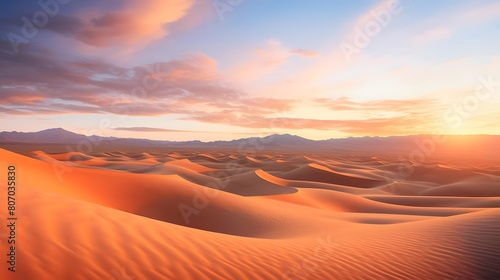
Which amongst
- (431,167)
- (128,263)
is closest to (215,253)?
(128,263)

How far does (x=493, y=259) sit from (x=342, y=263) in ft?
8.61

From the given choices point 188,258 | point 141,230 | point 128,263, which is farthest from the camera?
point 141,230

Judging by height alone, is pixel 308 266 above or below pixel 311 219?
above

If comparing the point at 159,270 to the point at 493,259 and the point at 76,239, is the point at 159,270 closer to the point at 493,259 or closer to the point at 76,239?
the point at 76,239

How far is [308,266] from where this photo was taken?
14.9 ft

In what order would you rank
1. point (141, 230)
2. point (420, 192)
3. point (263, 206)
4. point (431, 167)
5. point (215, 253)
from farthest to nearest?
1. point (431, 167)
2. point (420, 192)
3. point (263, 206)
4. point (141, 230)
5. point (215, 253)

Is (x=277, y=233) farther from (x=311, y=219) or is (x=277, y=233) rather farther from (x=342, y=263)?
(x=342, y=263)

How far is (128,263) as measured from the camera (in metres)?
3.66

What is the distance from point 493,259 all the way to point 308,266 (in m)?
3.27

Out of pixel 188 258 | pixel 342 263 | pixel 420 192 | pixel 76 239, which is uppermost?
pixel 76 239

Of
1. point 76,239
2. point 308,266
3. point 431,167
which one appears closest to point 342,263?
point 308,266

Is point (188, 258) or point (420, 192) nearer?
point (188, 258)

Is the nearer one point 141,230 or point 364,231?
point 141,230

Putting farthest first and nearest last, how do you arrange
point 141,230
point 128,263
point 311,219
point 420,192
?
point 420,192 → point 311,219 → point 141,230 → point 128,263
